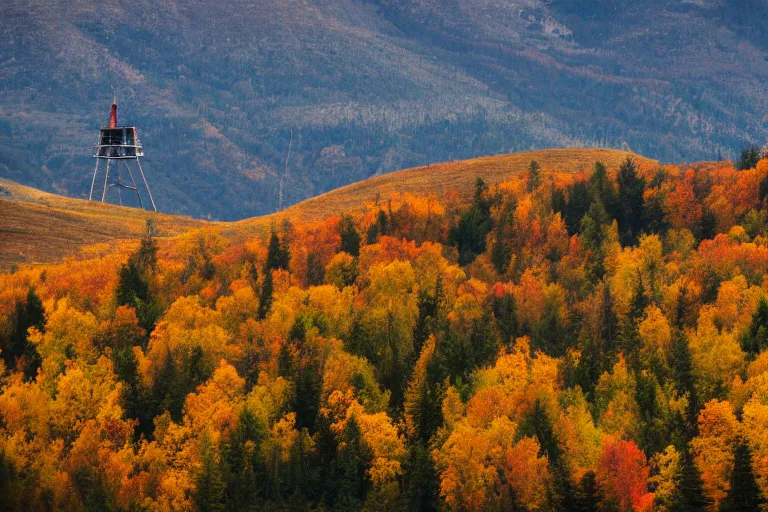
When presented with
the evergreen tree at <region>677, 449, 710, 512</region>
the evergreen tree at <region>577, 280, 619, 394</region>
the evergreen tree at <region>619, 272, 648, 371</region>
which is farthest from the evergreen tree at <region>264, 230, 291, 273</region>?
the evergreen tree at <region>677, 449, 710, 512</region>

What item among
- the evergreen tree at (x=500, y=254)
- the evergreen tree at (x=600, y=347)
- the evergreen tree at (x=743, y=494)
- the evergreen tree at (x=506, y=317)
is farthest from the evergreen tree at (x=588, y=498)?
the evergreen tree at (x=500, y=254)

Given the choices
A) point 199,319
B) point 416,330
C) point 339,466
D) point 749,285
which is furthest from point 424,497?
point 749,285

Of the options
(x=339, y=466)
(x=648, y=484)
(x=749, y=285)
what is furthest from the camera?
(x=749, y=285)

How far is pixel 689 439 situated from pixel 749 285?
4487cm

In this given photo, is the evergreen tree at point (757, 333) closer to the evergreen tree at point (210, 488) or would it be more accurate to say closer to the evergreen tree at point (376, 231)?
the evergreen tree at point (210, 488)

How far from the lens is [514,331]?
163 meters

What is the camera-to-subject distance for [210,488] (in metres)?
127

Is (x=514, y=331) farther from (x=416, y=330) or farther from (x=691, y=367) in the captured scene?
(x=691, y=367)

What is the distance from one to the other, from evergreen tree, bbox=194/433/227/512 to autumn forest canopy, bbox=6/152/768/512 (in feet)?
0.66

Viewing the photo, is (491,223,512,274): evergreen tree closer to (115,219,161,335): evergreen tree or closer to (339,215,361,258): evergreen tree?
(339,215,361,258): evergreen tree

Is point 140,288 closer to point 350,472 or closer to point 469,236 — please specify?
point 469,236

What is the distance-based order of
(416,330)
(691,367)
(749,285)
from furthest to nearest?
(749,285) → (416,330) → (691,367)

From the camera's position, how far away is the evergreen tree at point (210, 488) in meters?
127

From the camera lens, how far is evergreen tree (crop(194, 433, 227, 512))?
12669 cm
